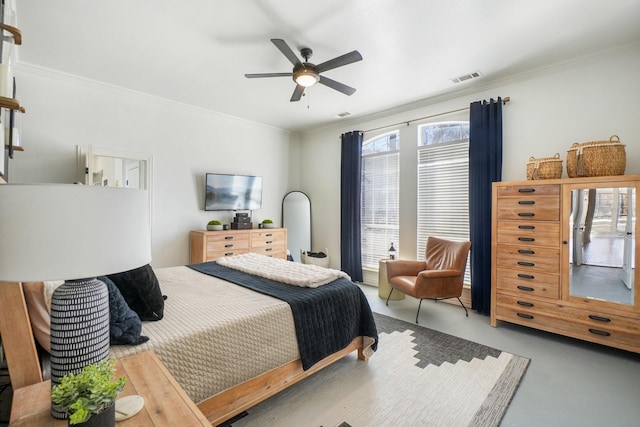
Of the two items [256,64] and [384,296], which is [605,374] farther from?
[256,64]

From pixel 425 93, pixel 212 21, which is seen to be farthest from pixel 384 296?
A: pixel 212 21

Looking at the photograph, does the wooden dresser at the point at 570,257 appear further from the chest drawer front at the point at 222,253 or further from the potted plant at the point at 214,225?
the potted plant at the point at 214,225

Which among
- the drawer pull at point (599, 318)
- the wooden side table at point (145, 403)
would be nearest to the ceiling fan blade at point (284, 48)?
the wooden side table at point (145, 403)

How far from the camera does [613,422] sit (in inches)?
68.0

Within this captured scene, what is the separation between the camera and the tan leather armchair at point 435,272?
3182 mm

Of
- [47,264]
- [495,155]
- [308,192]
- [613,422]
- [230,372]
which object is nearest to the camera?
[47,264]

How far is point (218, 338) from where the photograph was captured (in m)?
1.53

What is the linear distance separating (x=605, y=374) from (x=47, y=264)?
3.40 m

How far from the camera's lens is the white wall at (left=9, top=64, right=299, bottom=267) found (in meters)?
3.26

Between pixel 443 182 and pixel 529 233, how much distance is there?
4.48 feet

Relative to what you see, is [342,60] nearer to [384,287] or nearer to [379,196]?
[379,196]

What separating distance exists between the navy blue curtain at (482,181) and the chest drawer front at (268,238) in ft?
9.73

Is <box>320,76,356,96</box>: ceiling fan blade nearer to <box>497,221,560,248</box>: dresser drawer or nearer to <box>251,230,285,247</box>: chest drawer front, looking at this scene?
<box>497,221,560,248</box>: dresser drawer

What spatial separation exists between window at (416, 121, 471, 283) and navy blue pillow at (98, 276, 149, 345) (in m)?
3.69
